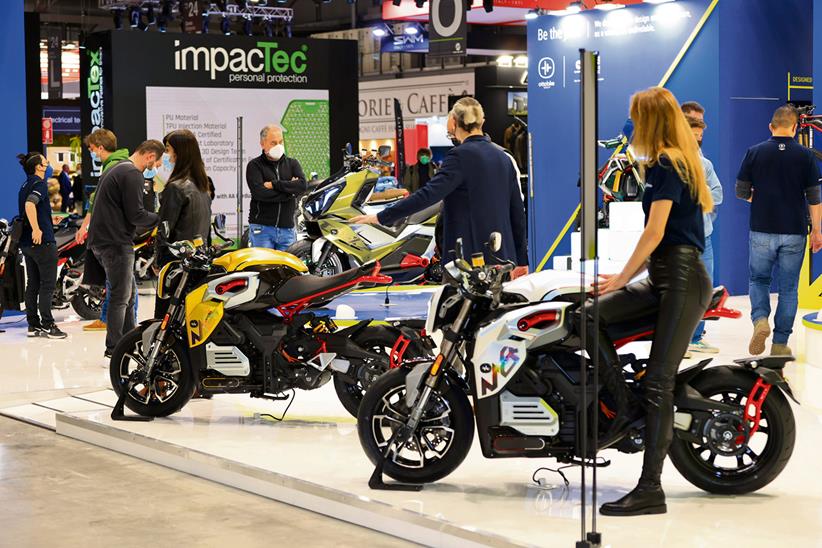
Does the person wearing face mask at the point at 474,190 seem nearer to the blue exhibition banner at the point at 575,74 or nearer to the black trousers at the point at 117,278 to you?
the black trousers at the point at 117,278

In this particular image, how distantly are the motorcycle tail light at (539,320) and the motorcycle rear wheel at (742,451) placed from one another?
588mm

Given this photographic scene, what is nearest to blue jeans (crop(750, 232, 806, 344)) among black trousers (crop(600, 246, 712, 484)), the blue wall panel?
black trousers (crop(600, 246, 712, 484))

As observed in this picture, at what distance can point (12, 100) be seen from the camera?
11820 millimetres

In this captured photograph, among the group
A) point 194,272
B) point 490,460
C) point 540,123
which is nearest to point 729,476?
point 490,460

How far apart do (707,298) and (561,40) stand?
9347mm

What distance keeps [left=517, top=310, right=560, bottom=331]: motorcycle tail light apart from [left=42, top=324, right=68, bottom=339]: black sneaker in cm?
624

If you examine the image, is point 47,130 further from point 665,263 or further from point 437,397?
point 665,263

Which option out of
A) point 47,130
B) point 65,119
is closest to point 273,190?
point 47,130

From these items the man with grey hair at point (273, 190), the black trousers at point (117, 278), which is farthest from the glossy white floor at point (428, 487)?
the man with grey hair at point (273, 190)

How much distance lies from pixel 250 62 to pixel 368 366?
1065 cm

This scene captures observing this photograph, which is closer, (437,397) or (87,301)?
(437,397)

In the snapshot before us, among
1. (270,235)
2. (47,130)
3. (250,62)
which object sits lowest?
(270,235)

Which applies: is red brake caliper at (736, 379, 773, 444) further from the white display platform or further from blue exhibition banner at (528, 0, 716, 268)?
blue exhibition banner at (528, 0, 716, 268)

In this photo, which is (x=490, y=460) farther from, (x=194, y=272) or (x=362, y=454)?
(x=194, y=272)
